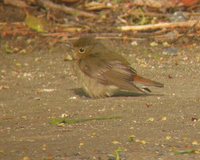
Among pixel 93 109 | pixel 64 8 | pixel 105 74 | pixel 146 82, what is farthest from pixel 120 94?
pixel 64 8

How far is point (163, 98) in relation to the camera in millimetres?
9734

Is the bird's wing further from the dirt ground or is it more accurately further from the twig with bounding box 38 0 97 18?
the twig with bounding box 38 0 97 18

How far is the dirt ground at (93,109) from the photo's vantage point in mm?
7281

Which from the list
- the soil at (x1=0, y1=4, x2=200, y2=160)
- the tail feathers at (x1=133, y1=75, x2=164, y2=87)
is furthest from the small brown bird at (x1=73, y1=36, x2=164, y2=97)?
the soil at (x1=0, y1=4, x2=200, y2=160)

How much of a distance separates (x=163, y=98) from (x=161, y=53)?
2652 mm

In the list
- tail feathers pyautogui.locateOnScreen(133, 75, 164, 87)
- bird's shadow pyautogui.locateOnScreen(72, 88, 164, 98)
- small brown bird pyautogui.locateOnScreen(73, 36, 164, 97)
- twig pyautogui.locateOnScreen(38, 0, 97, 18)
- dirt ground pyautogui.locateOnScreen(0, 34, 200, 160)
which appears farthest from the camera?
twig pyautogui.locateOnScreen(38, 0, 97, 18)

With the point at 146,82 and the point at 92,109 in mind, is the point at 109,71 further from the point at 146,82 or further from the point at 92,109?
the point at 92,109

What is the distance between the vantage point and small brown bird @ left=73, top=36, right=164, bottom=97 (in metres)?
9.93

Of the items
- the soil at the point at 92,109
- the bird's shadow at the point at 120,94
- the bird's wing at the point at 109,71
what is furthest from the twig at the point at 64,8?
the bird's wing at the point at 109,71

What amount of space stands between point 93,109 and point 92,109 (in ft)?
0.03

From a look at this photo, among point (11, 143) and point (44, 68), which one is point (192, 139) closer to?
point (11, 143)

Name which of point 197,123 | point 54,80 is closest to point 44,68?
point 54,80

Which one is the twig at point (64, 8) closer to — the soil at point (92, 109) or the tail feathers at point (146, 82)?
the soil at point (92, 109)

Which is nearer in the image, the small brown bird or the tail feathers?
the tail feathers
